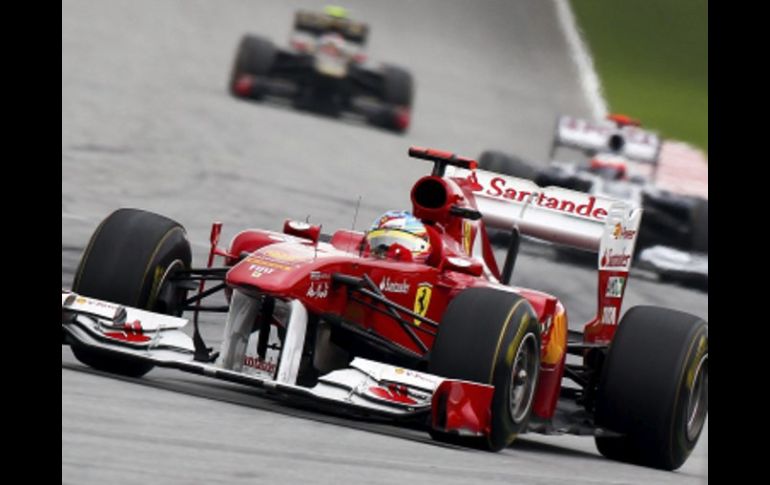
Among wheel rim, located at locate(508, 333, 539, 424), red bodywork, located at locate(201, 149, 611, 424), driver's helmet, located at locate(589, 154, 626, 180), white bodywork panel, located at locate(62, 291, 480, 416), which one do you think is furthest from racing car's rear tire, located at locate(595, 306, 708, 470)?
driver's helmet, located at locate(589, 154, 626, 180)

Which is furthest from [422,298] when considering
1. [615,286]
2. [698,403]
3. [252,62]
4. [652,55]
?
[652,55]

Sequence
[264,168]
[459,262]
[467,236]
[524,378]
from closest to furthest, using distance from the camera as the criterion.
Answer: [524,378], [459,262], [467,236], [264,168]

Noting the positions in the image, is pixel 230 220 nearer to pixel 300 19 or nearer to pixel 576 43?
pixel 300 19

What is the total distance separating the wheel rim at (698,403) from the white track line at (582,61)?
24661mm

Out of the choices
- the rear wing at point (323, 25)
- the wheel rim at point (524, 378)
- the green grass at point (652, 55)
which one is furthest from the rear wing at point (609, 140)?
the wheel rim at point (524, 378)

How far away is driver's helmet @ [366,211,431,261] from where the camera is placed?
1017 cm

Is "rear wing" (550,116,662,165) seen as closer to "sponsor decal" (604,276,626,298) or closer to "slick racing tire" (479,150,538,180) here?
"slick racing tire" (479,150,538,180)

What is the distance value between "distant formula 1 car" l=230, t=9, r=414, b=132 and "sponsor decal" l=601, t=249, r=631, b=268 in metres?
15.2

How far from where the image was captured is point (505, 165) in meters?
20.5

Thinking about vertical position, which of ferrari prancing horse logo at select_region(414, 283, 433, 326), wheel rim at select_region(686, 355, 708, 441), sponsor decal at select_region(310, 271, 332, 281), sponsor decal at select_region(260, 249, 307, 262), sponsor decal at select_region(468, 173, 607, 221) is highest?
sponsor decal at select_region(468, 173, 607, 221)

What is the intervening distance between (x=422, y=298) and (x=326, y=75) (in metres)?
17.1

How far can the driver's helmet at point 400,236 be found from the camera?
33.4 feet

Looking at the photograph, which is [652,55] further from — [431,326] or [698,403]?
[431,326]
